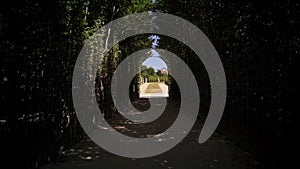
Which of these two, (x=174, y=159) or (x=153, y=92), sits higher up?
(x=153, y=92)

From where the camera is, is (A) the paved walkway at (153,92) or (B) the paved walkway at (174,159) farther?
(A) the paved walkway at (153,92)

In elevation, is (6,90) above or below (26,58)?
below

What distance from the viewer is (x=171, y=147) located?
8695 millimetres

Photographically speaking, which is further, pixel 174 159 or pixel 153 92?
pixel 153 92

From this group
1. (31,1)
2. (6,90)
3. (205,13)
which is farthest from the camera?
(205,13)

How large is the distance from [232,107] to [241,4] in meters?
3.66

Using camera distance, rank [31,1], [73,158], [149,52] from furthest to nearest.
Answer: [149,52] → [73,158] → [31,1]

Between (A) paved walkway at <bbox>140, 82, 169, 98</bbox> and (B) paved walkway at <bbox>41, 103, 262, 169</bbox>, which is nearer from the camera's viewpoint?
(B) paved walkway at <bbox>41, 103, 262, 169</bbox>

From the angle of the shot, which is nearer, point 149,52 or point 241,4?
point 241,4

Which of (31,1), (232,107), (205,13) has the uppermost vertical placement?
(205,13)

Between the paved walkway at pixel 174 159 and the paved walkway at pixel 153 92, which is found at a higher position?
the paved walkway at pixel 153 92

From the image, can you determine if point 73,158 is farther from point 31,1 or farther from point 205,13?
point 205,13

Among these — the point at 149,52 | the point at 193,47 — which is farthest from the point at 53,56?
the point at 149,52

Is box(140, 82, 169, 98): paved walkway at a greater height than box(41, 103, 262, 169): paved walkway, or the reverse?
box(140, 82, 169, 98): paved walkway
